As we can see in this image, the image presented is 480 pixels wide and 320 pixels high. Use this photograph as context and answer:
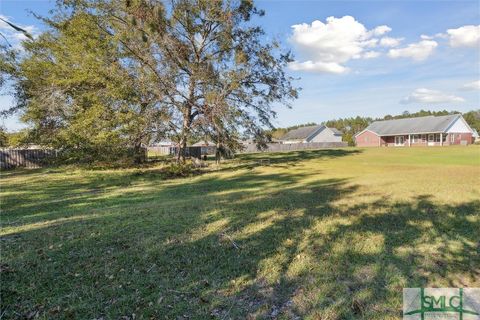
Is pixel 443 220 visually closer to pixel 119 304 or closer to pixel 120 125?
pixel 119 304

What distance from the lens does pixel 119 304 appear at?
3.34m

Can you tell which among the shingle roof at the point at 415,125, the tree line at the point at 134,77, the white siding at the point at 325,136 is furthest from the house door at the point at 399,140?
the tree line at the point at 134,77

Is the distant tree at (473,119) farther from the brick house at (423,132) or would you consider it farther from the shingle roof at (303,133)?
the shingle roof at (303,133)

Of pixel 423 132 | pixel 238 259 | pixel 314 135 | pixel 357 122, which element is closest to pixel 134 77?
pixel 238 259

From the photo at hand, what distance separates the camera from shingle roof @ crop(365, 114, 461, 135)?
47656mm

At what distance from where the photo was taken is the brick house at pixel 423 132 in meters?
47.7

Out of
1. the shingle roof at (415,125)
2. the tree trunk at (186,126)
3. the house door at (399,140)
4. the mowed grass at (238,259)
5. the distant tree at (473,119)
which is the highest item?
the distant tree at (473,119)

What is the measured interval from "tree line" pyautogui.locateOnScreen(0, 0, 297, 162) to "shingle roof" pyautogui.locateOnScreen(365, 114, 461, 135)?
3726 cm

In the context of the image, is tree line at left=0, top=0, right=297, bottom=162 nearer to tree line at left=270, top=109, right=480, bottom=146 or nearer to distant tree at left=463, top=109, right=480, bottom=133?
tree line at left=270, top=109, right=480, bottom=146

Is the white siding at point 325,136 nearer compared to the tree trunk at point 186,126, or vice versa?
the tree trunk at point 186,126

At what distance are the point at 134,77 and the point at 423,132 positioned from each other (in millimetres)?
46132

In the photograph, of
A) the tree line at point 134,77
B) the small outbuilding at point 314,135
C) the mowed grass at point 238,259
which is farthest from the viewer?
the small outbuilding at point 314,135

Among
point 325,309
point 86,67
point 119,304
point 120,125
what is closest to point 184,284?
point 119,304

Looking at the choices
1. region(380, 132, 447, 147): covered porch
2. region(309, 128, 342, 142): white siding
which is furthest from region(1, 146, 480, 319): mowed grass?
region(309, 128, 342, 142): white siding
